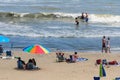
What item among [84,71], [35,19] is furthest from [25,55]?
[35,19]

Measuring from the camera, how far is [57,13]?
187 ft

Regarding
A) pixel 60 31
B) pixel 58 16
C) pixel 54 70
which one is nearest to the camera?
pixel 54 70

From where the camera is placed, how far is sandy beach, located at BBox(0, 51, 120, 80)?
2166cm

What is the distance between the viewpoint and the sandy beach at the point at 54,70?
21.7 m

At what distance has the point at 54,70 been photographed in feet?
76.6

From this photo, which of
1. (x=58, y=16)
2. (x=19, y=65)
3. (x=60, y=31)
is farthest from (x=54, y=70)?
(x=58, y=16)

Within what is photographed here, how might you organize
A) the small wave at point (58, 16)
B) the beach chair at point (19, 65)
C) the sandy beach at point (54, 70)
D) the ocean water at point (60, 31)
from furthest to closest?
1. the small wave at point (58, 16)
2. the ocean water at point (60, 31)
3. the beach chair at point (19, 65)
4. the sandy beach at point (54, 70)

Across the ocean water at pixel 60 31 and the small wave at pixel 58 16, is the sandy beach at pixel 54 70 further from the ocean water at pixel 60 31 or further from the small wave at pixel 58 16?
the small wave at pixel 58 16

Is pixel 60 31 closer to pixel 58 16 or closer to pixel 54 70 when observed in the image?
pixel 54 70

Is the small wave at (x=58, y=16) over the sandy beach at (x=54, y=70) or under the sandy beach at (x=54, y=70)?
over

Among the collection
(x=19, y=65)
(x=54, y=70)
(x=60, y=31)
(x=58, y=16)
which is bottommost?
(x=54, y=70)

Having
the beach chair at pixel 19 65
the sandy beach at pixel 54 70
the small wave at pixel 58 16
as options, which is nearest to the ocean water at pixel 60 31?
the small wave at pixel 58 16

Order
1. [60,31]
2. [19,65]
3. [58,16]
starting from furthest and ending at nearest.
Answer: [58,16]
[60,31]
[19,65]

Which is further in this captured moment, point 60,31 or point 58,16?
point 58,16
